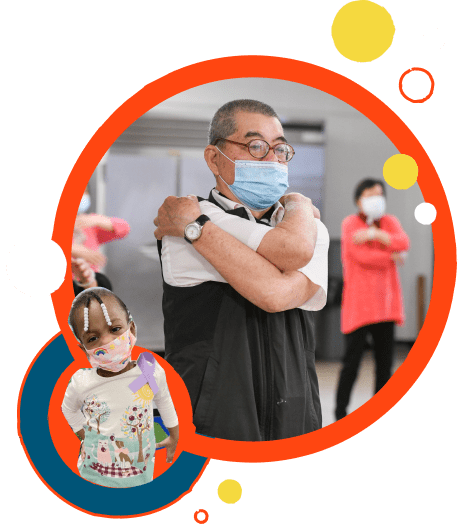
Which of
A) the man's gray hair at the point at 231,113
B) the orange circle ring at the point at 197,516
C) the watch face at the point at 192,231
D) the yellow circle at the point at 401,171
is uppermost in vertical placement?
the man's gray hair at the point at 231,113

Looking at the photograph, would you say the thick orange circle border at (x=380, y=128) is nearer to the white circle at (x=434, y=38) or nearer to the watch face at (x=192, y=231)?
the white circle at (x=434, y=38)

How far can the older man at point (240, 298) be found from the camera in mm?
1191

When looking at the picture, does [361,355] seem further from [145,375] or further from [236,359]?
[145,375]

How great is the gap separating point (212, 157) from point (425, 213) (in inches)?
23.7

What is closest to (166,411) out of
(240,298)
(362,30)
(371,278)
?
(240,298)

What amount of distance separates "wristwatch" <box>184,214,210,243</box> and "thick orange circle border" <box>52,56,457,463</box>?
1.02 feet

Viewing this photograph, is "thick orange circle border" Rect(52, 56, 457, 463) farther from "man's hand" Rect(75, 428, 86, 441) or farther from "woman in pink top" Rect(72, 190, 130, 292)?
"man's hand" Rect(75, 428, 86, 441)

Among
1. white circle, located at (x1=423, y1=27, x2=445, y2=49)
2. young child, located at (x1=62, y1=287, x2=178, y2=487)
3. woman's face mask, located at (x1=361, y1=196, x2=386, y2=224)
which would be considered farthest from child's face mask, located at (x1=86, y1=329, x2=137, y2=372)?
white circle, located at (x1=423, y1=27, x2=445, y2=49)

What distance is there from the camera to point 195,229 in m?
1.16

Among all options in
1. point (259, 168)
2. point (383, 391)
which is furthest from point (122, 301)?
point (383, 391)

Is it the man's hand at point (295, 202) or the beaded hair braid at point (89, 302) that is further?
the man's hand at point (295, 202)

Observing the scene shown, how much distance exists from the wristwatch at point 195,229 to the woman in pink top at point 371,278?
1.47ft

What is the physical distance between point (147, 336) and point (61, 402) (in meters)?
0.26

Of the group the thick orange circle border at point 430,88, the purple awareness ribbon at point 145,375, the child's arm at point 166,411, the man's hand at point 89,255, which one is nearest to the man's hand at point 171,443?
the child's arm at point 166,411
